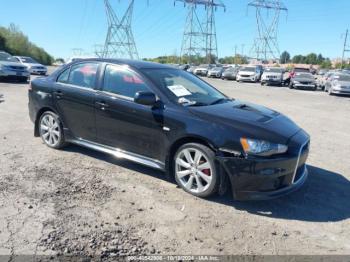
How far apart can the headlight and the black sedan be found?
0.04 ft

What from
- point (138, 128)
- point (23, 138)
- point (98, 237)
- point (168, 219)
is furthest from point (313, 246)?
point (23, 138)

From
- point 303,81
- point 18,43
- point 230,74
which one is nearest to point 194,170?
point 303,81

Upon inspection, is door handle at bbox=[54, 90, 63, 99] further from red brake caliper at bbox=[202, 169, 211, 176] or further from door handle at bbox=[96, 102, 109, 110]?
red brake caliper at bbox=[202, 169, 211, 176]

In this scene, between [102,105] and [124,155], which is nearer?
[124,155]

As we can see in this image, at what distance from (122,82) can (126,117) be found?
23.1 inches

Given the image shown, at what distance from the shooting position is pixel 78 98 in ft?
18.8

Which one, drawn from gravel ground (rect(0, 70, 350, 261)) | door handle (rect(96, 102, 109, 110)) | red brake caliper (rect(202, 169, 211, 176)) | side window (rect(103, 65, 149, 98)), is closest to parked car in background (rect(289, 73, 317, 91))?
gravel ground (rect(0, 70, 350, 261))

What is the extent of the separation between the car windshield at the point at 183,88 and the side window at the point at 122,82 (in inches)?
7.1

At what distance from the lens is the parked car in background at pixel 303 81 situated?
86.8 ft

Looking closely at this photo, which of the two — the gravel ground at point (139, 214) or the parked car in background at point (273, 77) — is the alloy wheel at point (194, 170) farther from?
the parked car in background at point (273, 77)

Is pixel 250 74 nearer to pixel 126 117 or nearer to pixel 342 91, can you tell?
pixel 342 91

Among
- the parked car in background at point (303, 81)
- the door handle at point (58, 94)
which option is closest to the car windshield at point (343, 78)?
the parked car in background at point (303, 81)

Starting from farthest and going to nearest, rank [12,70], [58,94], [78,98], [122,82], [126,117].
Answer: [12,70] < [58,94] < [78,98] < [122,82] < [126,117]

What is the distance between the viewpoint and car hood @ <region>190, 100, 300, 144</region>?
14.1 ft
